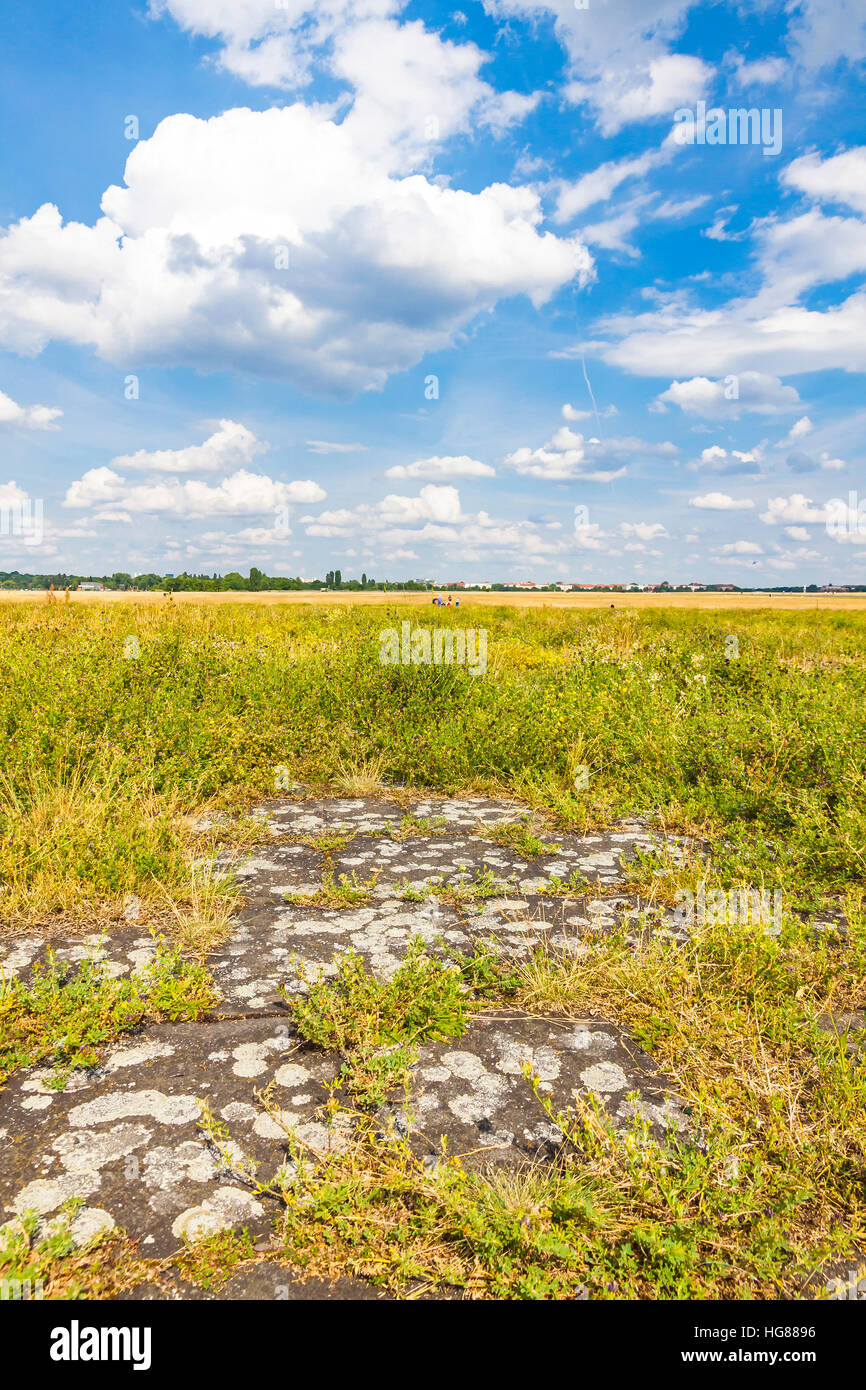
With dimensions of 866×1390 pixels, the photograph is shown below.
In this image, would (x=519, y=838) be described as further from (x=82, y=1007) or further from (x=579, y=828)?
(x=82, y=1007)

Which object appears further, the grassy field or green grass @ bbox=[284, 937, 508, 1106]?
green grass @ bbox=[284, 937, 508, 1106]

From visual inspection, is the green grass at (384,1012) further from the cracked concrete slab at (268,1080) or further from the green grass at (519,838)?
the green grass at (519,838)

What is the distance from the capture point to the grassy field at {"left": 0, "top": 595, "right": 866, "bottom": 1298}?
2.04m

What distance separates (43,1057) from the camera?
280 cm

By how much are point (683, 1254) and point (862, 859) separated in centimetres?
364

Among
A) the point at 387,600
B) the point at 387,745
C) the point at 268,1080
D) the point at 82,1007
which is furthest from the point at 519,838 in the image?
the point at 387,600

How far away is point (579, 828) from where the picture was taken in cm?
579

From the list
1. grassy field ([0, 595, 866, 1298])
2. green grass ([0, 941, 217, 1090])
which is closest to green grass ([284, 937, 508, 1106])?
A: grassy field ([0, 595, 866, 1298])

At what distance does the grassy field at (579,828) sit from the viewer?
204 centimetres

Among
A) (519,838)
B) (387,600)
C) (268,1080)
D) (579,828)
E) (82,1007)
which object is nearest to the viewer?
(268,1080)

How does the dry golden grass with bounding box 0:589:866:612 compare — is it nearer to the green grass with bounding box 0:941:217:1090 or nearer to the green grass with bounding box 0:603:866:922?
the green grass with bounding box 0:603:866:922

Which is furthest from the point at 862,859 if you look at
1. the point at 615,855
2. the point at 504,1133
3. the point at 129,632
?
the point at 129,632

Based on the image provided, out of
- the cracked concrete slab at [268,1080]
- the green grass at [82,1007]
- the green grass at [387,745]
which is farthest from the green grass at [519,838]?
the green grass at [82,1007]
